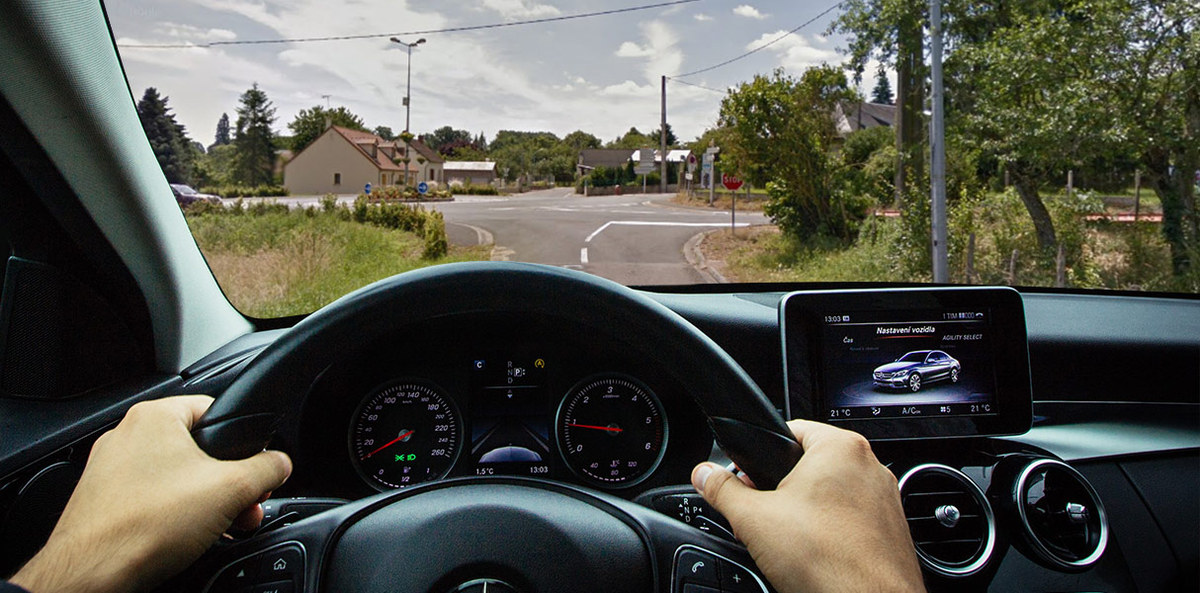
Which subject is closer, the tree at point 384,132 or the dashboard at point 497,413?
the dashboard at point 497,413

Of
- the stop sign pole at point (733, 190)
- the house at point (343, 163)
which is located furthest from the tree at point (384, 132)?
the stop sign pole at point (733, 190)

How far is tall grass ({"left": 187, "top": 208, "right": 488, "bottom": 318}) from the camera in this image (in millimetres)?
2395

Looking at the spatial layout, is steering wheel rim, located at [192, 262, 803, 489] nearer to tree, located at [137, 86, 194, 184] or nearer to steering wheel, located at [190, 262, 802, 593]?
steering wheel, located at [190, 262, 802, 593]


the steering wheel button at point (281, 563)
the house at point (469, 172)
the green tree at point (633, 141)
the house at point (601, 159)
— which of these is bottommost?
the steering wheel button at point (281, 563)

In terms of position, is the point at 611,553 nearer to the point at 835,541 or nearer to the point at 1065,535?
the point at 835,541

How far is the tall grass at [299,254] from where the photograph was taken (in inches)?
94.3

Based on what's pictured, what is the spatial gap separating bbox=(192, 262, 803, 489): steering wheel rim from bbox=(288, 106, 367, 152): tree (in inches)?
56.2

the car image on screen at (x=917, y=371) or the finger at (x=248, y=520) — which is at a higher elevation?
the car image on screen at (x=917, y=371)

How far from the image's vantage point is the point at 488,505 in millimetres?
1378

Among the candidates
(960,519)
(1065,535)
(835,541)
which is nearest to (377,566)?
(835,541)

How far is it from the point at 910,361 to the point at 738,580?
1210mm

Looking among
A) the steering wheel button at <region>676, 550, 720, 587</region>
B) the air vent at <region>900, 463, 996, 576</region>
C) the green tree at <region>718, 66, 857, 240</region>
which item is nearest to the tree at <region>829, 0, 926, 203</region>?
the green tree at <region>718, 66, 857, 240</region>

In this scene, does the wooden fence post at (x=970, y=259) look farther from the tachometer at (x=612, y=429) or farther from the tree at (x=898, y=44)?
the tachometer at (x=612, y=429)

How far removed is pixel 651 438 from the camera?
1.95 metres
